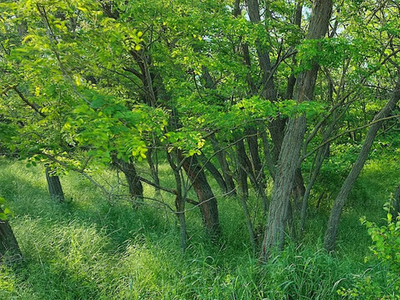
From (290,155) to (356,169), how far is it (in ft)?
5.97

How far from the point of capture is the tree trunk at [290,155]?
16.1ft

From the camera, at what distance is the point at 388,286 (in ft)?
12.0

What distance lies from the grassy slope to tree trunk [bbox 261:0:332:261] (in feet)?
1.21

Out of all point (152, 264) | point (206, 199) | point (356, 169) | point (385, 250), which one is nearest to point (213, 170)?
point (206, 199)

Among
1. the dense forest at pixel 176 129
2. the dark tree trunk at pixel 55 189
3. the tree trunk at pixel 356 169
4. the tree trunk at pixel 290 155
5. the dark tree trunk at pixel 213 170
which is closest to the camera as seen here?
the dense forest at pixel 176 129

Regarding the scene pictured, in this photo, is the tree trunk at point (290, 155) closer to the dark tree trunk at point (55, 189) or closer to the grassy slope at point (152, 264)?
the grassy slope at point (152, 264)

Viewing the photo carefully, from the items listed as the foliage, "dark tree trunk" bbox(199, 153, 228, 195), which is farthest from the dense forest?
"dark tree trunk" bbox(199, 153, 228, 195)

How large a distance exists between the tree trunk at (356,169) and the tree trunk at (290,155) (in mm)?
1690

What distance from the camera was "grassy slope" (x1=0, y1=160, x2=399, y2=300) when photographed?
4.01 m

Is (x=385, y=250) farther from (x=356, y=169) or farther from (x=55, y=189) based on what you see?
(x=55, y=189)

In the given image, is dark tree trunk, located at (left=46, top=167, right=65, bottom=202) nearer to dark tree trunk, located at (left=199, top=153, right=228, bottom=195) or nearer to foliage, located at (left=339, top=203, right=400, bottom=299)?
dark tree trunk, located at (left=199, top=153, right=228, bottom=195)

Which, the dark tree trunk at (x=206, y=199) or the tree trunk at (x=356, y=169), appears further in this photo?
the dark tree trunk at (x=206, y=199)

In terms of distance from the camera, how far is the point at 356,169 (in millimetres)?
6121

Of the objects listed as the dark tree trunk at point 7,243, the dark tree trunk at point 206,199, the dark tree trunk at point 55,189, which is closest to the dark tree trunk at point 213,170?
the dark tree trunk at point 206,199
